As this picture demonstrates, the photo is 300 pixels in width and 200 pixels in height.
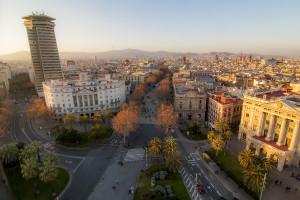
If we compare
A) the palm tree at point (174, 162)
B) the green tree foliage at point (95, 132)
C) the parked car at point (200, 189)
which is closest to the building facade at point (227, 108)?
the palm tree at point (174, 162)

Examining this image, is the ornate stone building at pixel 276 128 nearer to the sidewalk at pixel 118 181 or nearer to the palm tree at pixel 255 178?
the palm tree at pixel 255 178

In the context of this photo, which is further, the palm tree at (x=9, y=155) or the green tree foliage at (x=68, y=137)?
the green tree foliage at (x=68, y=137)

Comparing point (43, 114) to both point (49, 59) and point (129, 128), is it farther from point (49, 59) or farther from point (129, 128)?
point (49, 59)

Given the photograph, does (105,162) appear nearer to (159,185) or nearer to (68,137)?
(68,137)

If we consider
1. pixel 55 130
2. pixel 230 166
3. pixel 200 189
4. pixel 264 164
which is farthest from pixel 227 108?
pixel 55 130

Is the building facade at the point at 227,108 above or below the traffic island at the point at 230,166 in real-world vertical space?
above

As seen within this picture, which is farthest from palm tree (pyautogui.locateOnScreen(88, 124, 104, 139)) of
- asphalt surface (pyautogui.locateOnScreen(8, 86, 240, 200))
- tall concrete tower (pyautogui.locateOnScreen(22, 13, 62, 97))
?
tall concrete tower (pyautogui.locateOnScreen(22, 13, 62, 97))

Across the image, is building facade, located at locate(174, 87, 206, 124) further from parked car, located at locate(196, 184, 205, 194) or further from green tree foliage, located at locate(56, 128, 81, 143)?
green tree foliage, located at locate(56, 128, 81, 143)
